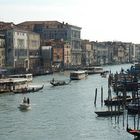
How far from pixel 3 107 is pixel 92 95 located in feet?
28.2

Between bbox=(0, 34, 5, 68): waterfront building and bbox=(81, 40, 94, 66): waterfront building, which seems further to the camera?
bbox=(81, 40, 94, 66): waterfront building

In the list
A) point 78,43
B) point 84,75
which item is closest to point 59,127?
point 84,75

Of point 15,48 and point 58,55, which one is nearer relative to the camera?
point 15,48

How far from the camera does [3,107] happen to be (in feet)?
93.9

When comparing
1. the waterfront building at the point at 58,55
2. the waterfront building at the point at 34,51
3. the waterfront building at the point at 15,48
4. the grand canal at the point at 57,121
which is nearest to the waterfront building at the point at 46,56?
the waterfront building at the point at 34,51

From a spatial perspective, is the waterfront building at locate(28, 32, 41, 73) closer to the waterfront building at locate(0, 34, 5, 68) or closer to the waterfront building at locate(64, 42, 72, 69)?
the waterfront building at locate(0, 34, 5, 68)

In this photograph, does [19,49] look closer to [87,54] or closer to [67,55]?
[67,55]

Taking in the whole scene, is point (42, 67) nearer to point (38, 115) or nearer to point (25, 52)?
point (25, 52)

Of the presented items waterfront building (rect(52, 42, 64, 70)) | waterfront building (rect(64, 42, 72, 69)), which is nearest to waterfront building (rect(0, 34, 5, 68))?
waterfront building (rect(52, 42, 64, 70))

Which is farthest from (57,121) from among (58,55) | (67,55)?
(67,55)

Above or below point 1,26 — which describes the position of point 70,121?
below

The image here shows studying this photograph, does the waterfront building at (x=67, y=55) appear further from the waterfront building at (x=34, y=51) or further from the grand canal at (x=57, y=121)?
the grand canal at (x=57, y=121)

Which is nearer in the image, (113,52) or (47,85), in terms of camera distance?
(47,85)

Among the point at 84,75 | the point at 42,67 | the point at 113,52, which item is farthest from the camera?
the point at 113,52
